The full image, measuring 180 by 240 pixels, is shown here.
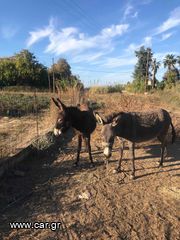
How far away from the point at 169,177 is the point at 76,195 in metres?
2.32

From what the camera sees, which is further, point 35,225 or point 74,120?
point 74,120

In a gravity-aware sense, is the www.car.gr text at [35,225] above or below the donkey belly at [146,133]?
below

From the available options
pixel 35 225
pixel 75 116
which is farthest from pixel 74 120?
pixel 35 225

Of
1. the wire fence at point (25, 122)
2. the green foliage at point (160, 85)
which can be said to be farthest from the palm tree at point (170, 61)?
the wire fence at point (25, 122)

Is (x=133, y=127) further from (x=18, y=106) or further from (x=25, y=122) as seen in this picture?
(x=18, y=106)

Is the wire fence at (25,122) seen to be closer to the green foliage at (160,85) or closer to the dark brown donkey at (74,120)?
the dark brown donkey at (74,120)

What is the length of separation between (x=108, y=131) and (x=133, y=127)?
2.73ft

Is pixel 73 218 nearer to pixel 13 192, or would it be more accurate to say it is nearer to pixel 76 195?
pixel 76 195

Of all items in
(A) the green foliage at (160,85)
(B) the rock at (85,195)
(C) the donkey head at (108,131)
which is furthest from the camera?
(A) the green foliage at (160,85)

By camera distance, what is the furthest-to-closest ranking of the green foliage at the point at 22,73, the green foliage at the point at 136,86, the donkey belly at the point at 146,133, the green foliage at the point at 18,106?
the green foliage at the point at 136,86, the green foliage at the point at 22,73, the green foliage at the point at 18,106, the donkey belly at the point at 146,133

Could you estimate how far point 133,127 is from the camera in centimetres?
606

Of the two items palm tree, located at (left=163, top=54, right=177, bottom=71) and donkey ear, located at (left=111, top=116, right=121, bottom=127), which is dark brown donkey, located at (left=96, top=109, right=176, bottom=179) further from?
palm tree, located at (left=163, top=54, right=177, bottom=71)

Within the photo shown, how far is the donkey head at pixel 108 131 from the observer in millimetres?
5430

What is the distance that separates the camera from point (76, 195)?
5.05m
